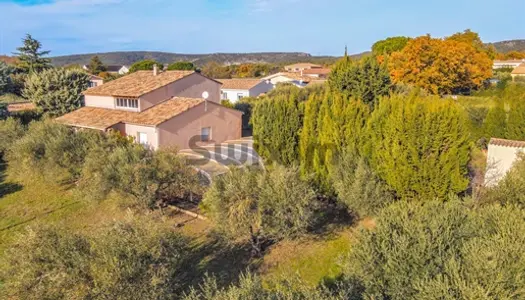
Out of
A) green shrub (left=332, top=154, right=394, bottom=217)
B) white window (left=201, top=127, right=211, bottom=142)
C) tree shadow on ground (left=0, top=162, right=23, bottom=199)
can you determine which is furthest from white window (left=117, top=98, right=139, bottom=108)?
green shrub (left=332, top=154, right=394, bottom=217)

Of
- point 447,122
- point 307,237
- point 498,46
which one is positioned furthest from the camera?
point 498,46

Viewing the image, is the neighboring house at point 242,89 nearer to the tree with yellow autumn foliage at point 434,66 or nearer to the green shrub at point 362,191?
the tree with yellow autumn foliage at point 434,66

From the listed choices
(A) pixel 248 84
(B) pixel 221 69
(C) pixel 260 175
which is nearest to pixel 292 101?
(C) pixel 260 175

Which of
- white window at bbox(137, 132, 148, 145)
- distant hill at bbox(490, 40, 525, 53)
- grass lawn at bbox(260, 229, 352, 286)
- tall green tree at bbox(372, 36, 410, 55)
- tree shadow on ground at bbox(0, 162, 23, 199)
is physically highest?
distant hill at bbox(490, 40, 525, 53)

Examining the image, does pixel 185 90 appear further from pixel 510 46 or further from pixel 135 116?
pixel 510 46

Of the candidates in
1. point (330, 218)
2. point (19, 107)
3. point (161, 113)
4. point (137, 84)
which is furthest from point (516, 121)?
point (19, 107)

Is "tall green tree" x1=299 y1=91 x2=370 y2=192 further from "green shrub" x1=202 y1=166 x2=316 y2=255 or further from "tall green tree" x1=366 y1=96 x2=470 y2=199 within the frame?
"green shrub" x1=202 y1=166 x2=316 y2=255

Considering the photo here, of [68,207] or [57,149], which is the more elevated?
[57,149]

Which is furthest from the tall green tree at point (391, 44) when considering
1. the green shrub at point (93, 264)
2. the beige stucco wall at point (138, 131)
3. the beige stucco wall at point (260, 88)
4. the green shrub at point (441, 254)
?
the green shrub at point (93, 264)

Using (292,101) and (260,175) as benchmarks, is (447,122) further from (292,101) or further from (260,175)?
(292,101)
